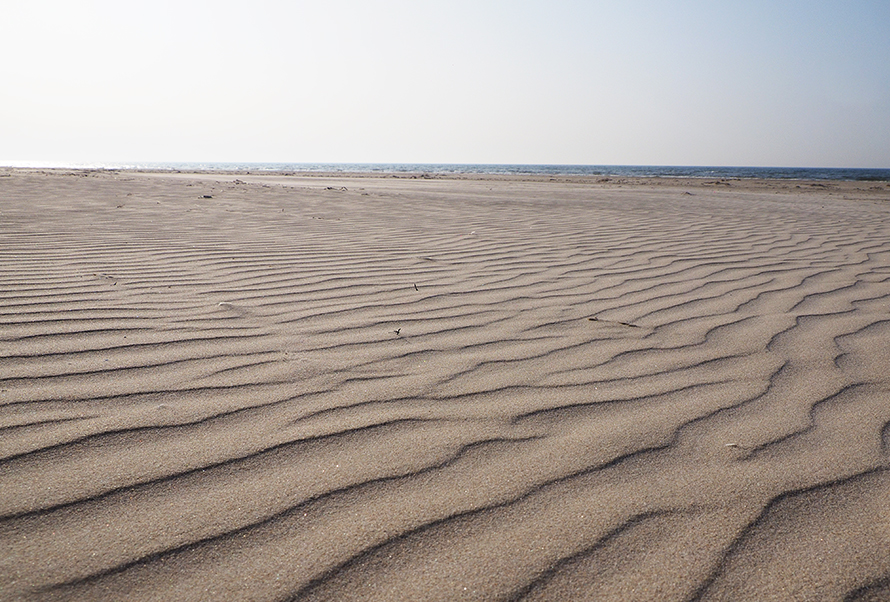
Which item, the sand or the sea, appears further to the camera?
the sea

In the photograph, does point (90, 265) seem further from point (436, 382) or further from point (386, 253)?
point (436, 382)

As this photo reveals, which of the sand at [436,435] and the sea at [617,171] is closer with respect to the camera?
the sand at [436,435]

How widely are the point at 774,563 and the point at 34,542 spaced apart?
1.32 metres

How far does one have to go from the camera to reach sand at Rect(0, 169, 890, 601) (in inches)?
42.1

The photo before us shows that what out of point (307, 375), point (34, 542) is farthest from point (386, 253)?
point (34, 542)

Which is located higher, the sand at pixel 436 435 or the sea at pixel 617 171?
the sea at pixel 617 171

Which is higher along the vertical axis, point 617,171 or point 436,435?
point 617,171

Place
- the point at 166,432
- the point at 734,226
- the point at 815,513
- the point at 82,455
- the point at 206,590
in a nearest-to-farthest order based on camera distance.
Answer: the point at 206,590, the point at 815,513, the point at 82,455, the point at 166,432, the point at 734,226

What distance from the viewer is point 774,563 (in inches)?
43.2

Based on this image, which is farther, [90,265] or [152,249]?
[152,249]

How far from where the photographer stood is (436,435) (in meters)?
1.53

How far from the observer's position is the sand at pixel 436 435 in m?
1.07

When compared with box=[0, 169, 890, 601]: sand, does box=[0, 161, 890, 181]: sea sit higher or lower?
higher

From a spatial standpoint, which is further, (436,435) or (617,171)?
(617,171)
